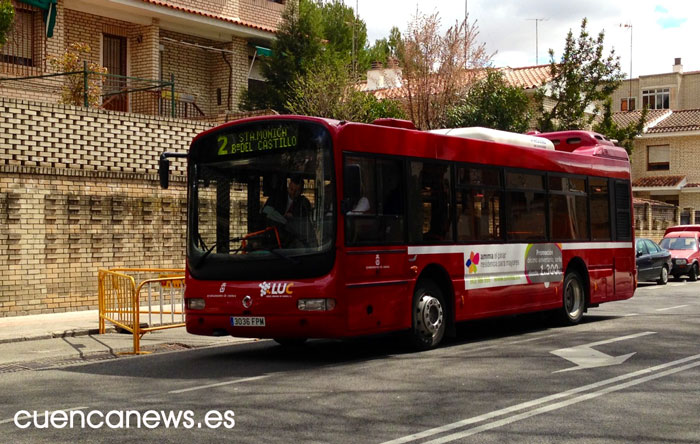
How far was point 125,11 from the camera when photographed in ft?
84.4

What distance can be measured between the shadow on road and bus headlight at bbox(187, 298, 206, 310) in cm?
66

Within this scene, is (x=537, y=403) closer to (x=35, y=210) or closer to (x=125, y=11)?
(x=35, y=210)

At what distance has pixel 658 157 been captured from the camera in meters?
57.2

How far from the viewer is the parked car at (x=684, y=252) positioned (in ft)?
102

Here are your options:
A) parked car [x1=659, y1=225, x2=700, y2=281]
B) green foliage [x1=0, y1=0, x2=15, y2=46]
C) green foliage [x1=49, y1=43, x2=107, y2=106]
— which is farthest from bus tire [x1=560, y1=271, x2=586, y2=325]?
parked car [x1=659, y1=225, x2=700, y2=281]

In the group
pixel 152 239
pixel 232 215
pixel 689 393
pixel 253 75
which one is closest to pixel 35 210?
pixel 152 239

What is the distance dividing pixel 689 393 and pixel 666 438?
6.69 feet

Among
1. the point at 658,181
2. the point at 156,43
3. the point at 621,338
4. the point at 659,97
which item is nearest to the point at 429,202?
the point at 621,338

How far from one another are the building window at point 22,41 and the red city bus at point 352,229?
13.5 metres

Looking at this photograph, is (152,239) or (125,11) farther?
(125,11)

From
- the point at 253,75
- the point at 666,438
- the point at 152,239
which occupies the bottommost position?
the point at 666,438

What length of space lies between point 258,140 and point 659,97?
2498 inches

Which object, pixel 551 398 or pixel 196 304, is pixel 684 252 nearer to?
pixel 196 304

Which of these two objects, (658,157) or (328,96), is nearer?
(328,96)
